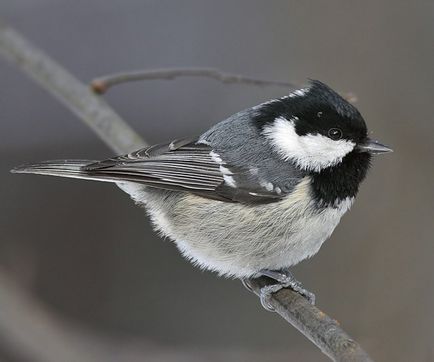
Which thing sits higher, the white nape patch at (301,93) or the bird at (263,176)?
the white nape patch at (301,93)

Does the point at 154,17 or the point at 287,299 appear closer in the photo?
the point at 287,299

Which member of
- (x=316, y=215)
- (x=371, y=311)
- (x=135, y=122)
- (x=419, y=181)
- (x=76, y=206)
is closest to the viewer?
(x=316, y=215)

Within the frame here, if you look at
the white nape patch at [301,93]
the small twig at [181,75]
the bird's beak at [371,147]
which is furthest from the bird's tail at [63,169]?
the bird's beak at [371,147]

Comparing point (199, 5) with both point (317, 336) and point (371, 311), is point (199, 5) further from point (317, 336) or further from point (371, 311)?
point (317, 336)

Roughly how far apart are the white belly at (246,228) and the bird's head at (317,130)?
130 mm

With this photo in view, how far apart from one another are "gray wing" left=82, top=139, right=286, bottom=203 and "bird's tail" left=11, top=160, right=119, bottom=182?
1 cm

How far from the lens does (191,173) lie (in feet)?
9.59

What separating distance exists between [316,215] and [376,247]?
1531mm

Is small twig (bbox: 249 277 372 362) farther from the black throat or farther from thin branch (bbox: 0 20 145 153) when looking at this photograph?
thin branch (bbox: 0 20 145 153)

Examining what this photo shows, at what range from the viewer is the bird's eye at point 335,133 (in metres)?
2.73

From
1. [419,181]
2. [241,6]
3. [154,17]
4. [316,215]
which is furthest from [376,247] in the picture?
[154,17]

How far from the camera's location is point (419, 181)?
416 cm

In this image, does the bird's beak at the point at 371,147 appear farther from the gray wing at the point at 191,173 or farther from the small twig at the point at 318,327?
the small twig at the point at 318,327

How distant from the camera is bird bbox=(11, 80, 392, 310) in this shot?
276 cm
